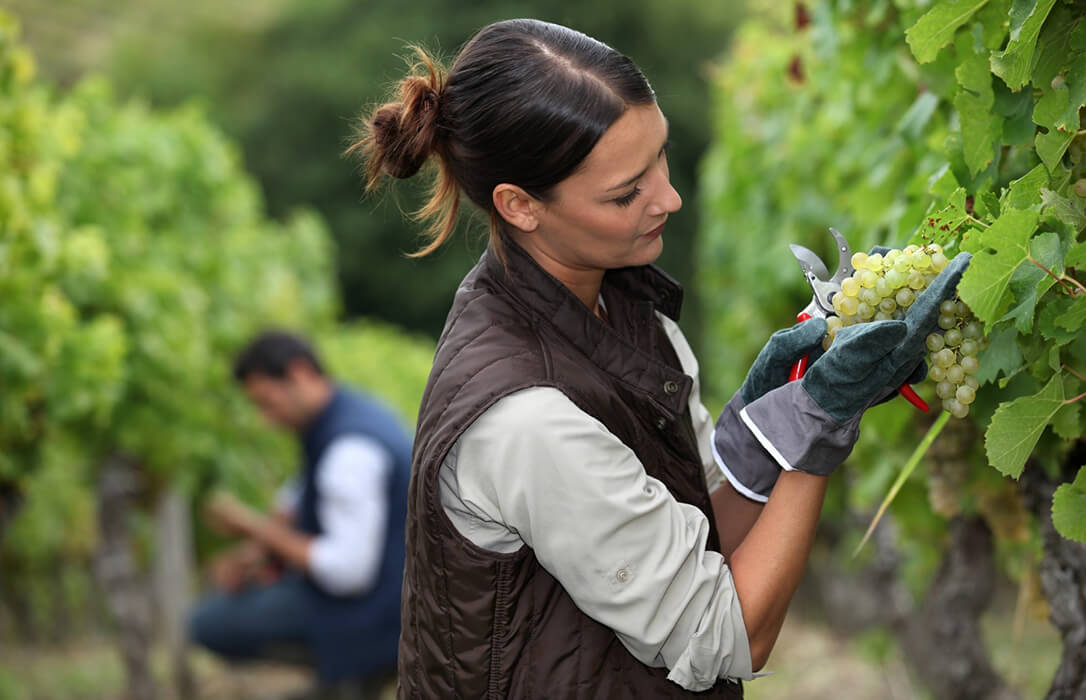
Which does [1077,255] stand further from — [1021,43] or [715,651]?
[715,651]

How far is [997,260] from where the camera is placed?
5.34ft

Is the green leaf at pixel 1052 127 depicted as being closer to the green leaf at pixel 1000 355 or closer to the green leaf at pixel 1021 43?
the green leaf at pixel 1021 43

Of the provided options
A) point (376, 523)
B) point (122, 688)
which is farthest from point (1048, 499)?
point (122, 688)

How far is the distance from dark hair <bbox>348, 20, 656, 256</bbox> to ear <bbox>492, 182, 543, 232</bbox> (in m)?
0.03

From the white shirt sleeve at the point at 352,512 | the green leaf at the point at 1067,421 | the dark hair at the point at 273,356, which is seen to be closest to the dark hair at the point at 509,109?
the green leaf at the point at 1067,421

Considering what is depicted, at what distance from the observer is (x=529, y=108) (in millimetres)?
1901

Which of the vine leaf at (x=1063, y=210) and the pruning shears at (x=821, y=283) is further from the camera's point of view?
the pruning shears at (x=821, y=283)

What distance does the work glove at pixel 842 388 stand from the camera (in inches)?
67.8

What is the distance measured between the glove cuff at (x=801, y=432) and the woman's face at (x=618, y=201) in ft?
1.17

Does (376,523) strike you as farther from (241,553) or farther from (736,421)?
(736,421)

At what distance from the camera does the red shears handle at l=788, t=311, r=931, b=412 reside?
1.87 meters

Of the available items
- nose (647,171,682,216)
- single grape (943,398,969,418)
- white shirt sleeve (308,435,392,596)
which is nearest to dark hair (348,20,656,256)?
nose (647,171,682,216)

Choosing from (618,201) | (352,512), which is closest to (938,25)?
(618,201)

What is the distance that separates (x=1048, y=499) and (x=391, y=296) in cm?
2044
